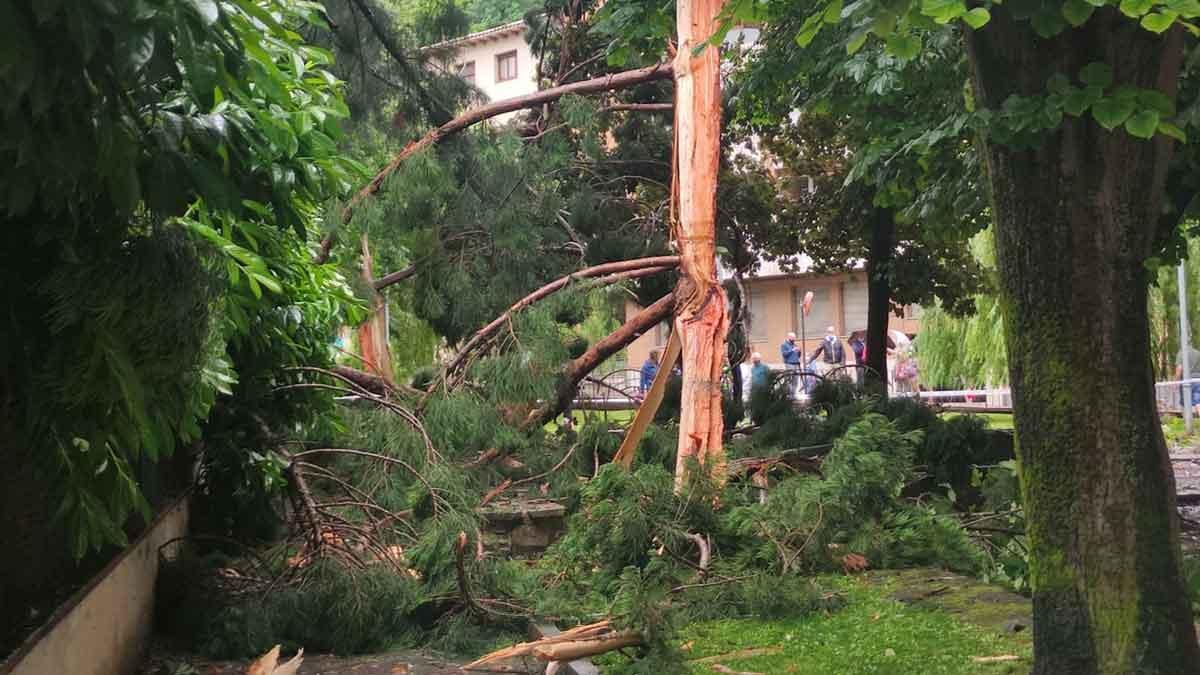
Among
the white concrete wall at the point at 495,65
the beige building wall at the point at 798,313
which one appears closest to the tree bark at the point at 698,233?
the beige building wall at the point at 798,313

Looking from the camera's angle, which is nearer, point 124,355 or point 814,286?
point 124,355

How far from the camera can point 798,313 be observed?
45.4 m

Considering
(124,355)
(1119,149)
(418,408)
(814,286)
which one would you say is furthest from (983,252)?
(124,355)

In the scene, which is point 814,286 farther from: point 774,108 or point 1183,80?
point 1183,80

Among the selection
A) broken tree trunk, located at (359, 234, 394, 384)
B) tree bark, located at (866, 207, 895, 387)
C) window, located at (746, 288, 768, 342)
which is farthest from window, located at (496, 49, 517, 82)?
tree bark, located at (866, 207, 895, 387)

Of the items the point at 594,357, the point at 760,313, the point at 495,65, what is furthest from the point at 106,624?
the point at 495,65

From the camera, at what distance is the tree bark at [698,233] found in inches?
445

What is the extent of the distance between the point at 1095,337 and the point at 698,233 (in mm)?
7012

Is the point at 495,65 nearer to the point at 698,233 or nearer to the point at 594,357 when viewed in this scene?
the point at 594,357

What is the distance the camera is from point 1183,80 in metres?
7.11

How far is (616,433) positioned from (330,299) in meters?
4.13

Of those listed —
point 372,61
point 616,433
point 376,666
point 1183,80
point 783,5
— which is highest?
point 372,61

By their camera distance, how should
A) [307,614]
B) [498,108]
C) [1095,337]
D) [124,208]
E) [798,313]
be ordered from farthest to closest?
1. [798,313]
2. [498,108]
3. [307,614]
4. [1095,337]
5. [124,208]

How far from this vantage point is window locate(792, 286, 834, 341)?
44.4 m
